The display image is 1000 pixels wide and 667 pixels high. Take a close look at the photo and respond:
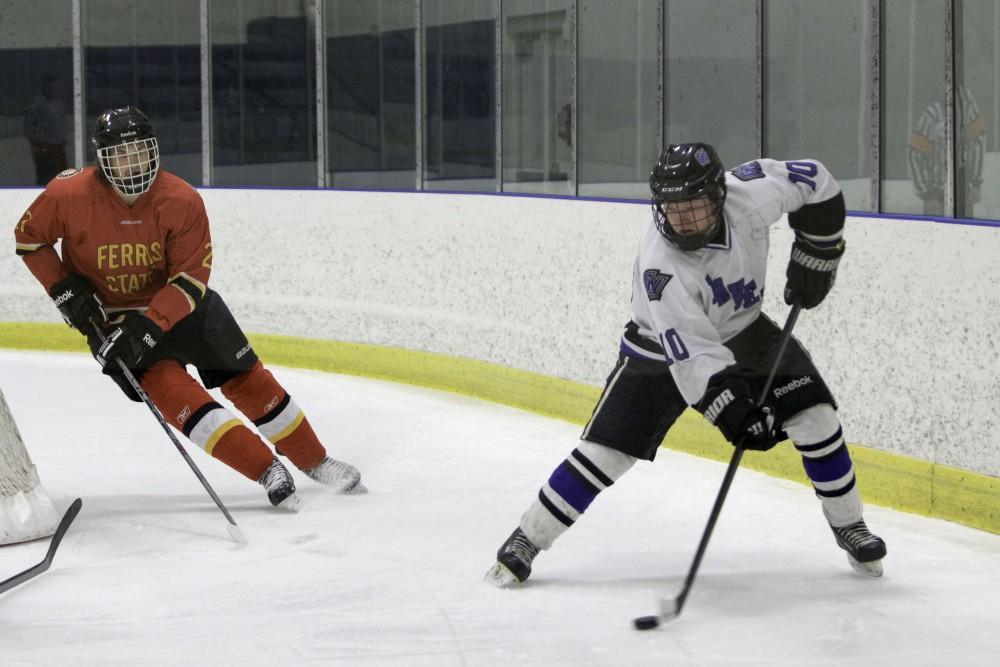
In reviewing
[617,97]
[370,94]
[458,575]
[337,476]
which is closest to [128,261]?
[337,476]

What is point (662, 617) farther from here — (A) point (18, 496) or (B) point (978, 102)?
(B) point (978, 102)

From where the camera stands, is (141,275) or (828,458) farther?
(141,275)

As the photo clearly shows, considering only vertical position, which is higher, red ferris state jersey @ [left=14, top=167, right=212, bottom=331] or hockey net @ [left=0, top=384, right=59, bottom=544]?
red ferris state jersey @ [left=14, top=167, right=212, bottom=331]

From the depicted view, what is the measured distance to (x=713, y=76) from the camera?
5.16 metres

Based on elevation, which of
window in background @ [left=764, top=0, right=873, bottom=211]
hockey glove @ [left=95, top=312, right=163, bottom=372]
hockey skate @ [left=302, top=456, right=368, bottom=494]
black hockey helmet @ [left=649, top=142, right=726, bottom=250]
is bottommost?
hockey skate @ [left=302, top=456, right=368, bottom=494]

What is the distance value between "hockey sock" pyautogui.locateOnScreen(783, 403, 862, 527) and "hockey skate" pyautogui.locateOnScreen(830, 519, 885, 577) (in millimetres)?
18

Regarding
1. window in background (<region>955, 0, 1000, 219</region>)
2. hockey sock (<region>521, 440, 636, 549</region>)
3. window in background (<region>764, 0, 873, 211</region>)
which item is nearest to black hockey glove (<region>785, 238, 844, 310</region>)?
hockey sock (<region>521, 440, 636, 549</region>)

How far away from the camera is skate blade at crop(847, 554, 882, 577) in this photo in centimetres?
294

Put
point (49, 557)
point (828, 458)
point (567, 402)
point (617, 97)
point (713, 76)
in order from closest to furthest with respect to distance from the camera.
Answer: point (828, 458)
point (49, 557)
point (567, 402)
point (713, 76)
point (617, 97)

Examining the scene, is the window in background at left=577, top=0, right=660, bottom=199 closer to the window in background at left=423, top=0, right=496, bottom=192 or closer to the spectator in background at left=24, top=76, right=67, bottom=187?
the window in background at left=423, top=0, right=496, bottom=192

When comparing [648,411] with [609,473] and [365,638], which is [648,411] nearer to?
[609,473]

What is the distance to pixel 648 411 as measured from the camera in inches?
114

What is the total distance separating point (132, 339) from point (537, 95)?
285 cm

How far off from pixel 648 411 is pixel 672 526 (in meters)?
0.70
